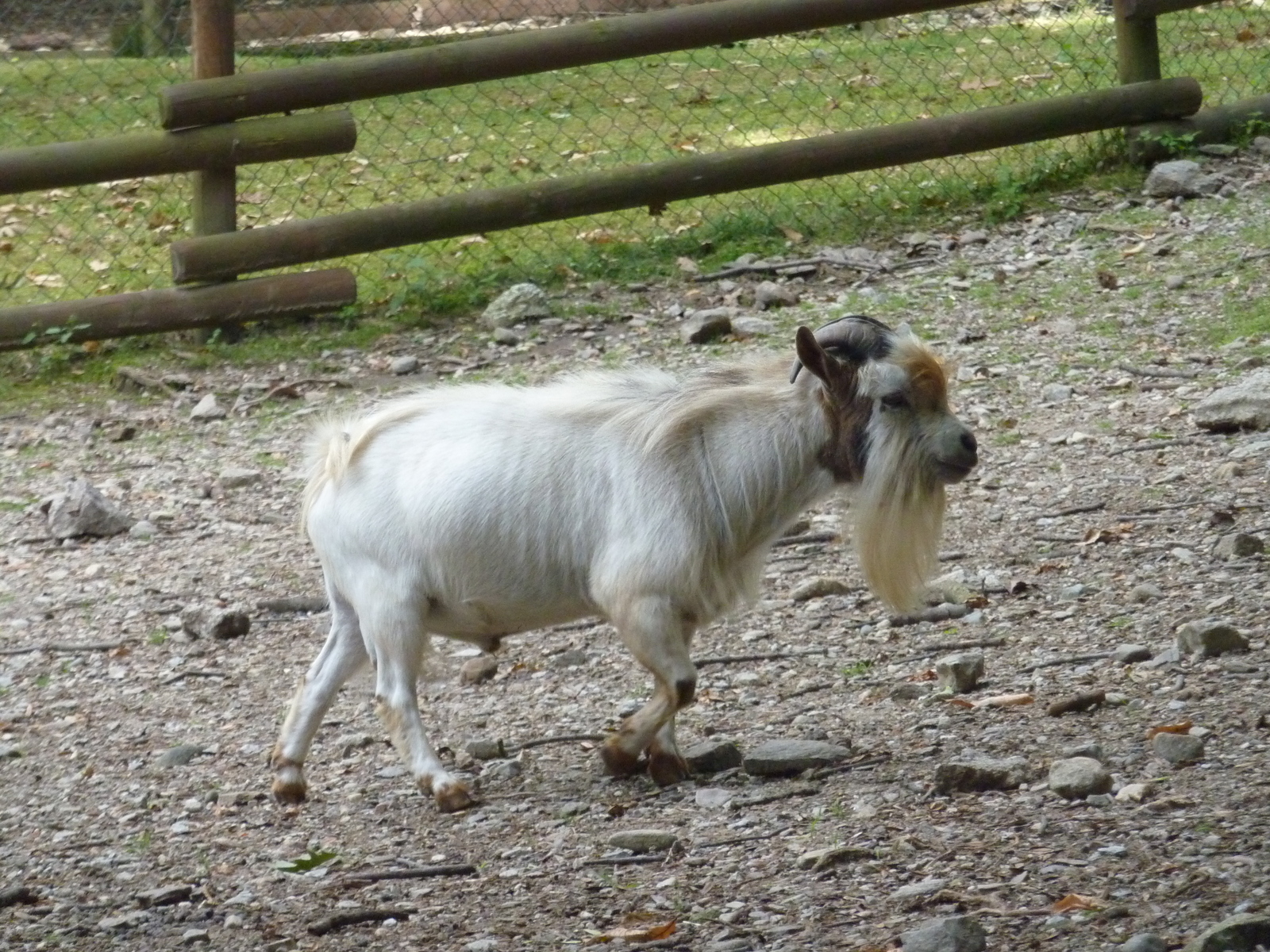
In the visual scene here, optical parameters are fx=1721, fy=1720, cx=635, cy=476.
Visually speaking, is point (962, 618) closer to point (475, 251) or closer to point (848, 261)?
point (848, 261)

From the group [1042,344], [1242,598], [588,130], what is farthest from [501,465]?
[588,130]

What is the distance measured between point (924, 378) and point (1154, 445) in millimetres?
2179

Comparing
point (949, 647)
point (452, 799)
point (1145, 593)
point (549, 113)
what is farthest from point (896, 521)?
point (549, 113)

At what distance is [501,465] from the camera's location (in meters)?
4.61

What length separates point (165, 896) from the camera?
12.9 ft

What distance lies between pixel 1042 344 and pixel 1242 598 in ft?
9.59

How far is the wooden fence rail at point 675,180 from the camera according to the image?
343 inches

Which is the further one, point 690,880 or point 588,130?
point 588,130

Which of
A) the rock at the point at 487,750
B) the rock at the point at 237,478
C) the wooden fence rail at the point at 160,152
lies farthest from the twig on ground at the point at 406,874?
the wooden fence rail at the point at 160,152

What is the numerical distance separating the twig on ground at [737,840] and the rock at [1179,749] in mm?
857

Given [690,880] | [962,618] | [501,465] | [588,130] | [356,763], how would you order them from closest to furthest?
[690,880]
[501,465]
[356,763]
[962,618]
[588,130]

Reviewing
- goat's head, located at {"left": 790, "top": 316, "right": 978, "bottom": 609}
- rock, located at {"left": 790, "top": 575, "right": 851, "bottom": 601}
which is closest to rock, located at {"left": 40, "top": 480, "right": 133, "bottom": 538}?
rock, located at {"left": 790, "top": 575, "right": 851, "bottom": 601}

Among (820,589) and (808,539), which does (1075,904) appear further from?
(808,539)

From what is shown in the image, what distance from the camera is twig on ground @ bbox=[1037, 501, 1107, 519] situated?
592 cm
